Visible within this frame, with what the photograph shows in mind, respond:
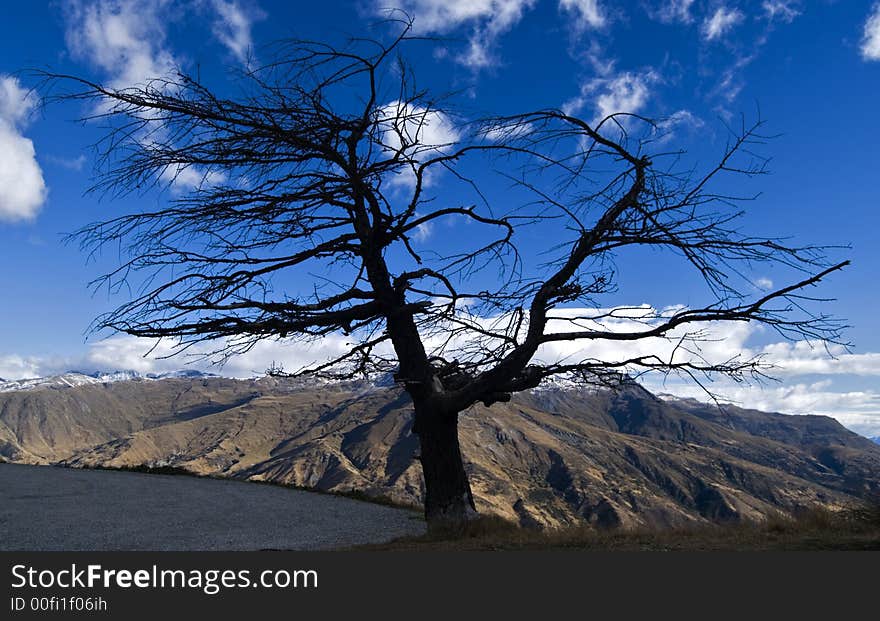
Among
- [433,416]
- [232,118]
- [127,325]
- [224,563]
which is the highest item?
[232,118]

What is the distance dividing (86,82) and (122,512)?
33.6 feet


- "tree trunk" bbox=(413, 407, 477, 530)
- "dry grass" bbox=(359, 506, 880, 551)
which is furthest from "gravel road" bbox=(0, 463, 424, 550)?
"dry grass" bbox=(359, 506, 880, 551)

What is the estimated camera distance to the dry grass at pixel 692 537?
7.77 metres

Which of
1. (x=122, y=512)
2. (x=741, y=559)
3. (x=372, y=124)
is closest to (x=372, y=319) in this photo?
(x=372, y=124)

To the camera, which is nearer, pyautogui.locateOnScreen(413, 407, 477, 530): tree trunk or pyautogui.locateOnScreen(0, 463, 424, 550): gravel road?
pyautogui.locateOnScreen(413, 407, 477, 530): tree trunk

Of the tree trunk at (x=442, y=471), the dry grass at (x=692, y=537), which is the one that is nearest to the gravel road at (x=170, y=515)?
the tree trunk at (x=442, y=471)

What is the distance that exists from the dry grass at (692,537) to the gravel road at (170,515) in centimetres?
238

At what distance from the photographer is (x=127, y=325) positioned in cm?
895

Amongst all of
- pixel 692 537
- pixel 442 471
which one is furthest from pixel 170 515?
pixel 692 537

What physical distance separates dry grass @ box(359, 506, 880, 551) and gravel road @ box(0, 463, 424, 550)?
2383 mm

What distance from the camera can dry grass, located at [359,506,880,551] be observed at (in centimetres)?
777

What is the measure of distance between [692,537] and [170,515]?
11.4 metres

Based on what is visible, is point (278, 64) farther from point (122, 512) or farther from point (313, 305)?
point (122, 512)

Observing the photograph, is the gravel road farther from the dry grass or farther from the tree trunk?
the dry grass
